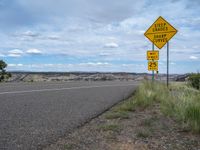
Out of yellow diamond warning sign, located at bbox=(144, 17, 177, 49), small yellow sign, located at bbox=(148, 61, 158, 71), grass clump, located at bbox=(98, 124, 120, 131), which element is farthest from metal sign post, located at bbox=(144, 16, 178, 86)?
grass clump, located at bbox=(98, 124, 120, 131)

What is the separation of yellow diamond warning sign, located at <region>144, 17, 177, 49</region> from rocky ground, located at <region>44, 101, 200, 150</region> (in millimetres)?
9208

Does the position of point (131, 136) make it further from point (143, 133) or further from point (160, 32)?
point (160, 32)

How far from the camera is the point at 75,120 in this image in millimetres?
7840

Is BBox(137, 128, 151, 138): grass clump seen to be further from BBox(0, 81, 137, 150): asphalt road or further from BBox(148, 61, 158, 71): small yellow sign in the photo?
BBox(148, 61, 158, 71): small yellow sign

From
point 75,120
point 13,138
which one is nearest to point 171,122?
point 75,120

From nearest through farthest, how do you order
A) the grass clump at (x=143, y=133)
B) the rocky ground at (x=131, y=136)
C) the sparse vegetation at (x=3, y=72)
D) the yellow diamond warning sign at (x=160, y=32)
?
1. the rocky ground at (x=131, y=136)
2. the grass clump at (x=143, y=133)
3. the yellow diamond warning sign at (x=160, y=32)
4. the sparse vegetation at (x=3, y=72)

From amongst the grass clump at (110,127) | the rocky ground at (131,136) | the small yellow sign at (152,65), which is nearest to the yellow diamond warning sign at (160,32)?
the small yellow sign at (152,65)

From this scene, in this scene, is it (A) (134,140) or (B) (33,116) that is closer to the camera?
(A) (134,140)

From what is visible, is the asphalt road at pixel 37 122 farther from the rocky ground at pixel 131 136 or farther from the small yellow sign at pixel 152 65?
the small yellow sign at pixel 152 65

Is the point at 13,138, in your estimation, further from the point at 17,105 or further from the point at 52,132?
the point at 17,105

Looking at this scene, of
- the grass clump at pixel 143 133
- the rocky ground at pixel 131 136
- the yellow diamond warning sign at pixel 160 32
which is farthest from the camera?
the yellow diamond warning sign at pixel 160 32

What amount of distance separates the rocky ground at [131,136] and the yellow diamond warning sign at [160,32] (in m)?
9.21

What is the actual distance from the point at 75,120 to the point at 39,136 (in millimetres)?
1839

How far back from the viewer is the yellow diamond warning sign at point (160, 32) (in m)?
16.3
